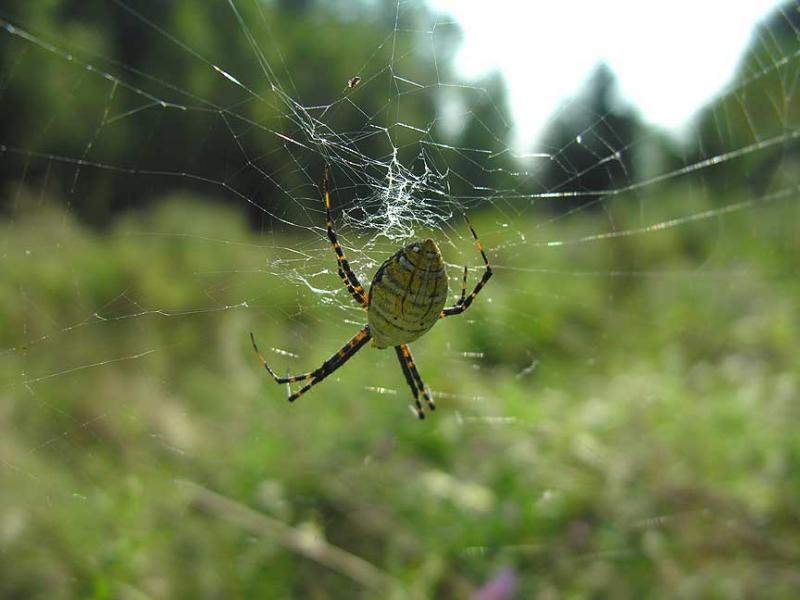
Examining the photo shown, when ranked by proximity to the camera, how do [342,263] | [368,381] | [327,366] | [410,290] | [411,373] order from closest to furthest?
[410,290] < [342,263] < [327,366] < [411,373] < [368,381]

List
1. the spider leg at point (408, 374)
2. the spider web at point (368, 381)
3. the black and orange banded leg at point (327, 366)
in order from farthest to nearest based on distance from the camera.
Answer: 1. the spider leg at point (408, 374)
2. the black and orange banded leg at point (327, 366)
3. the spider web at point (368, 381)

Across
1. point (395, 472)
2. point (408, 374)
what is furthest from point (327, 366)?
point (395, 472)

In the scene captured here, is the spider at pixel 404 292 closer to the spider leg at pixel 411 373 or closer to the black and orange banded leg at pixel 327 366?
the black and orange banded leg at pixel 327 366

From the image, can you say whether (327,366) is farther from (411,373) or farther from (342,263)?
(342,263)

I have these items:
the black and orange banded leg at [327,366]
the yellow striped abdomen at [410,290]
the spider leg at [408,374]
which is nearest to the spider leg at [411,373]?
the spider leg at [408,374]

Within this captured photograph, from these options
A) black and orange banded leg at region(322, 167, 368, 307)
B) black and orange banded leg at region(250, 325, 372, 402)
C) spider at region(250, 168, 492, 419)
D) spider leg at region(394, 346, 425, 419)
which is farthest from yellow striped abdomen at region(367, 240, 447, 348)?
spider leg at region(394, 346, 425, 419)

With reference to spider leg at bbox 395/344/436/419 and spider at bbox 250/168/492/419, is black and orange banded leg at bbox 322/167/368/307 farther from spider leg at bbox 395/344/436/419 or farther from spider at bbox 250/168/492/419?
spider leg at bbox 395/344/436/419

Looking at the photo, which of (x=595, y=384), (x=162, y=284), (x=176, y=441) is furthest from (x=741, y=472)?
(x=162, y=284)

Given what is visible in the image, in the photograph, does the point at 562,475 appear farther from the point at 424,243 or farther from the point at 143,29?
the point at 143,29
